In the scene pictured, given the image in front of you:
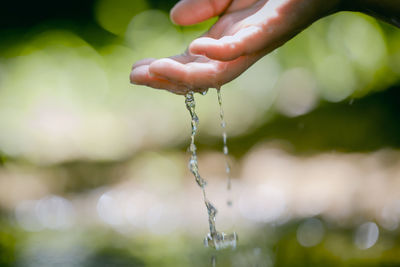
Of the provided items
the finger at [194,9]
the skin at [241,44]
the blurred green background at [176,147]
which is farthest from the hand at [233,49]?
the blurred green background at [176,147]

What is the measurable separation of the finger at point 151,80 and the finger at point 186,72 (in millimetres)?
64

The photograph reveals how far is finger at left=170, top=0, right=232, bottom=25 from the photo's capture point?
1595mm

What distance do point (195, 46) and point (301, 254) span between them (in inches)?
64.2

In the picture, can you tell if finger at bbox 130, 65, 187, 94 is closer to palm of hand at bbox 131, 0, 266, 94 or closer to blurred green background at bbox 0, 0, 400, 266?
palm of hand at bbox 131, 0, 266, 94

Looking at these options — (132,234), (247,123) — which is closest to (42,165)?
(132,234)

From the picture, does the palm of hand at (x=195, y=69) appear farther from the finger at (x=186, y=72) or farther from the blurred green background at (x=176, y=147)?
the blurred green background at (x=176, y=147)

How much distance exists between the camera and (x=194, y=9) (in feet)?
5.24

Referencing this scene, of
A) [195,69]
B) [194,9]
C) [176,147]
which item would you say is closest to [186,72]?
[195,69]

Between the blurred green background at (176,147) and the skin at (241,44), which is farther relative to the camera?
the blurred green background at (176,147)

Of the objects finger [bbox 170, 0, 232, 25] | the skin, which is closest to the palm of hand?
the skin

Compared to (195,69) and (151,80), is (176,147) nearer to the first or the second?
(151,80)

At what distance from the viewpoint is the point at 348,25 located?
425 centimetres

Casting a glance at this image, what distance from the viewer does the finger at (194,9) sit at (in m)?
1.59

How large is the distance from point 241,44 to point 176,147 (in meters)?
2.85
